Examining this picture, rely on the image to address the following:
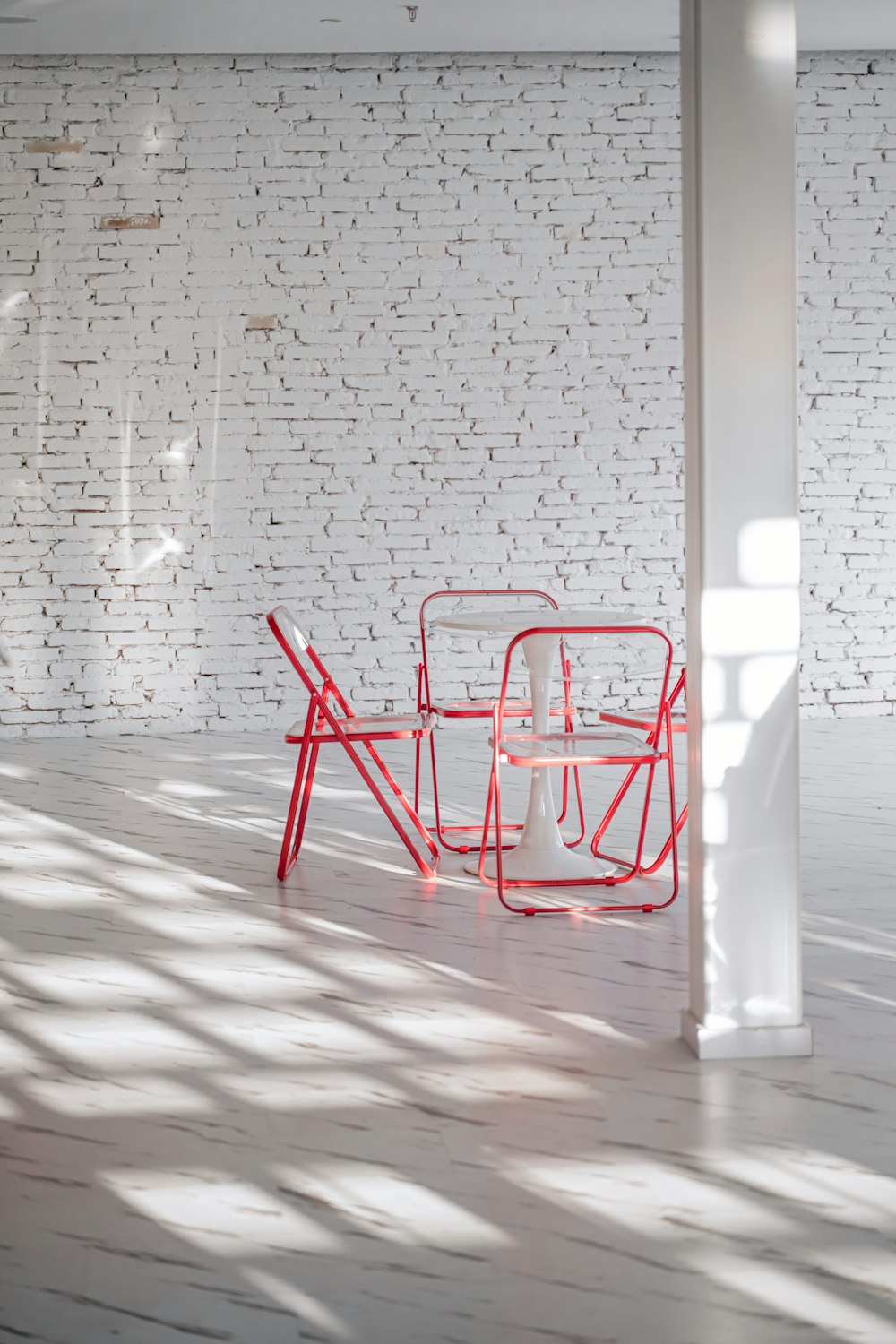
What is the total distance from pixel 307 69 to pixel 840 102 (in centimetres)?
260

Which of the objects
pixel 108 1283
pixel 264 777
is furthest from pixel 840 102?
pixel 108 1283

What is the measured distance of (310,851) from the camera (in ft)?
14.1

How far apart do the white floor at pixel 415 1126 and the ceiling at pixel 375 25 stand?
393 cm

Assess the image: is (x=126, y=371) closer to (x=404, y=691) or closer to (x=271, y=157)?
(x=271, y=157)

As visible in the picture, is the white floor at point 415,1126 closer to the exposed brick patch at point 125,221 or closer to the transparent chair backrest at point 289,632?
the transparent chair backrest at point 289,632

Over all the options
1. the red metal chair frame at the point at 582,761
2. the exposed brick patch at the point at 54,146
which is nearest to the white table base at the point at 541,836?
the red metal chair frame at the point at 582,761

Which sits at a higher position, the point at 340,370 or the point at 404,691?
the point at 340,370

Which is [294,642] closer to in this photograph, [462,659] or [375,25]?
[462,659]

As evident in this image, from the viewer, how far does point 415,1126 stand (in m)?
2.27

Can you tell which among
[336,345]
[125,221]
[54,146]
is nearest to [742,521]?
[336,345]

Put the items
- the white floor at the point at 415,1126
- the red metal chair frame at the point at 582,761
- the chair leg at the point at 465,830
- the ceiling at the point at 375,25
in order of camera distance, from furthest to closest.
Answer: the ceiling at the point at 375,25 → the chair leg at the point at 465,830 → the red metal chair frame at the point at 582,761 → the white floor at the point at 415,1126

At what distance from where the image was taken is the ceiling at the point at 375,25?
19.7 ft

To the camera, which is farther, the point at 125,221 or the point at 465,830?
the point at 125,221

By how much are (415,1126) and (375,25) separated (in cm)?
540
